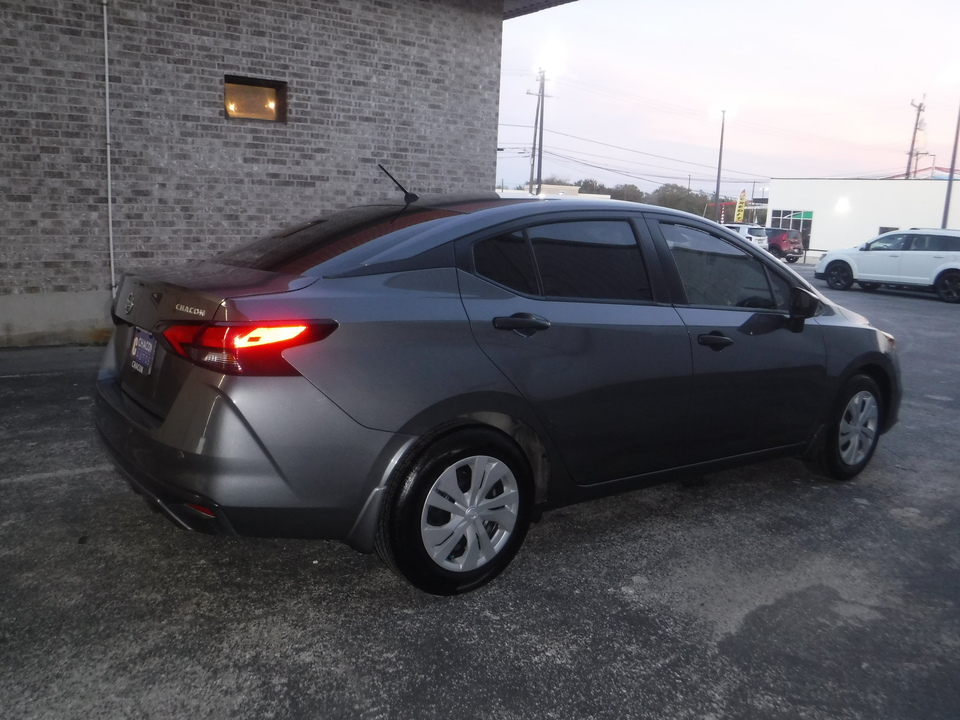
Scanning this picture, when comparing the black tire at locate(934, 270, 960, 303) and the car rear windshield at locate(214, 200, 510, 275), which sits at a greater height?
the car rear windshield at locate(214, 200, 510, 275)

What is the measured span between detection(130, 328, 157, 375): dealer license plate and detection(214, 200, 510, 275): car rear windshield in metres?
0.50

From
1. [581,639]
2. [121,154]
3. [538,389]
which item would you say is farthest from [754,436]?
[121,154]

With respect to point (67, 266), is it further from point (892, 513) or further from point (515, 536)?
point (892, 513)

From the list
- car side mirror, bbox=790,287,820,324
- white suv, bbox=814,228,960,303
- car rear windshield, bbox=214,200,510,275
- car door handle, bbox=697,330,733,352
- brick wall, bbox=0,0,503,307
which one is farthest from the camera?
white suv, bbox=814,228,960,303

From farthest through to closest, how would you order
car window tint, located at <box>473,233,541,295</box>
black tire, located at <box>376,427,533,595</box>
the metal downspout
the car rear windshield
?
the metal downspout, car window tint, located at <box>473,233,541,295</box>, the car rear windshield, black tire, located at <box>376,427,533,595</box>

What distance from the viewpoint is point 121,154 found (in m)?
8.70

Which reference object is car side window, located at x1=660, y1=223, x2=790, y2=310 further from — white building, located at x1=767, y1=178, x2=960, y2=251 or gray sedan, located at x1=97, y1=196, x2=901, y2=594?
white building, located at x1=767, y1=178, x2=960, y2=251

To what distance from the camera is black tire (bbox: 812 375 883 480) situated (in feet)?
15.7

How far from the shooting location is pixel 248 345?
112 inches

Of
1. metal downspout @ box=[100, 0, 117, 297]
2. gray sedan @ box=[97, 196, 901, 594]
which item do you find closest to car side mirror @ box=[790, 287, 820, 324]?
gray sedan @ box=[97, 196, 901, 594]

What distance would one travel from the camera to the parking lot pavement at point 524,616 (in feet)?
8.76

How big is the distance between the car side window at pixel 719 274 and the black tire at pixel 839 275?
62.0ft

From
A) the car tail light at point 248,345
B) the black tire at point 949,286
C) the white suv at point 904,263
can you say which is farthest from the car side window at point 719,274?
the white suv at point 904,263

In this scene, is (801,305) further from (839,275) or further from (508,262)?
(839,275)
